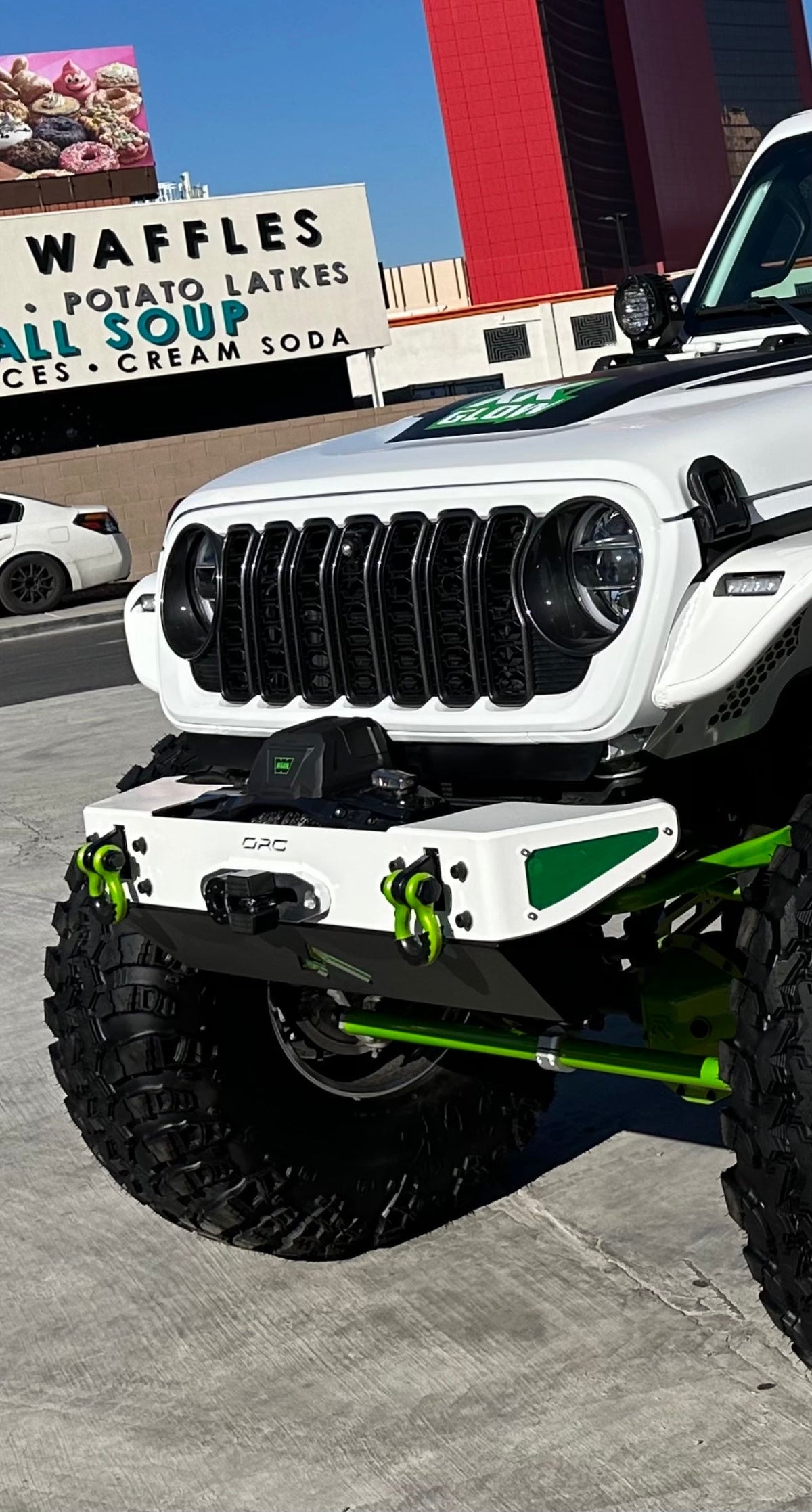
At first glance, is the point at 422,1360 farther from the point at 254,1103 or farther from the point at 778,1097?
the point at 778,1097

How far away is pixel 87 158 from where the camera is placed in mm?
45438

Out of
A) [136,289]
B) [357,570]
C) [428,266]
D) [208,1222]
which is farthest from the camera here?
[428,266]

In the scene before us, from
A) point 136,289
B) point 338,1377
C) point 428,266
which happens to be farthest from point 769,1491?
point 428,266

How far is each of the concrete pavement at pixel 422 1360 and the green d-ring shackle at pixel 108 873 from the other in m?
0.90

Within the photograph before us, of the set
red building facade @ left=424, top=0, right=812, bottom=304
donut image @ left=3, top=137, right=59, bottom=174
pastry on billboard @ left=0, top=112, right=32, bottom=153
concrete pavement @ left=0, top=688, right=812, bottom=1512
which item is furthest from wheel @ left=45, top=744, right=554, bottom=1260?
red building facade @ left=424, top=0, right=812, bottom=304

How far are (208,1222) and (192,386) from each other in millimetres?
25089

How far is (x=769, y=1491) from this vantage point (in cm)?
298

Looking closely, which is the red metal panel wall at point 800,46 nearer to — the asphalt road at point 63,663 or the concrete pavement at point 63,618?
the concrete pavement at point 63,618

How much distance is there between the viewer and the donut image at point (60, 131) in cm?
4469

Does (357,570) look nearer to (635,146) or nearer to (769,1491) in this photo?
(769,1491)

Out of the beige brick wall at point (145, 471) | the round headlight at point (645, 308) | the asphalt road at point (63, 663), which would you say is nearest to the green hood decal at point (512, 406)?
the round headlight at point (645, 308)

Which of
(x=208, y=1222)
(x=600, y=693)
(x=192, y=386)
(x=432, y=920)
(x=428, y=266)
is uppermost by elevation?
(x=428, y=266)

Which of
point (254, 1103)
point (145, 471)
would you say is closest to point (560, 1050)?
point (254, 1103)

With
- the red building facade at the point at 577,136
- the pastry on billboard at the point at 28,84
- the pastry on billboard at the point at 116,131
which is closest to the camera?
the pastry on billboard at the point at 116,131
